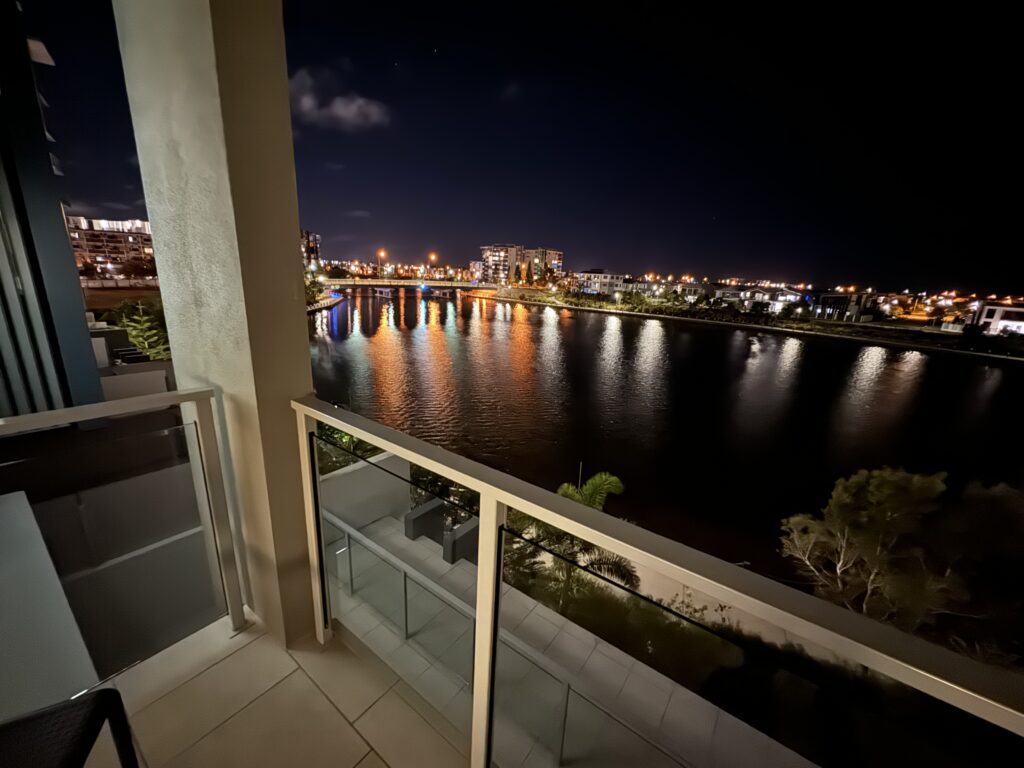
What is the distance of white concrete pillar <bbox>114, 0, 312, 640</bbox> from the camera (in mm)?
A: 1135

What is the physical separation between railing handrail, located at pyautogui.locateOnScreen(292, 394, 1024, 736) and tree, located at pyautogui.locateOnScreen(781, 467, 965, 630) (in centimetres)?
1101

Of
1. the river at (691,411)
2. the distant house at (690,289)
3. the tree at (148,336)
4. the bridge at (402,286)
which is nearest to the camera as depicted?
the tree at (148,336)

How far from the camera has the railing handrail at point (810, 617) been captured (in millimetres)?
476

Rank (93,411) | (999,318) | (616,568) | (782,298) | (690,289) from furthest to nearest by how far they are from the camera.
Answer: (690,289), (782,298), (999,318), (616,568), (93,411)

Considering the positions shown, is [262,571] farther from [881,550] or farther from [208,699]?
[881,550]

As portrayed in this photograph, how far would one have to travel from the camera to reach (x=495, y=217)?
241ft

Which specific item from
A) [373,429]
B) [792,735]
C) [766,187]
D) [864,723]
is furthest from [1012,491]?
[766,187]

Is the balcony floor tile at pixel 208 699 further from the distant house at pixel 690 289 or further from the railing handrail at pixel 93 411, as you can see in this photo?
the distant house at pixel 690 289

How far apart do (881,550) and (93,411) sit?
1248cm

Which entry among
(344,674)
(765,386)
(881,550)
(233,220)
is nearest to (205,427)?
(233,220)

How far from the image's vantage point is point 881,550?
891 centimetres

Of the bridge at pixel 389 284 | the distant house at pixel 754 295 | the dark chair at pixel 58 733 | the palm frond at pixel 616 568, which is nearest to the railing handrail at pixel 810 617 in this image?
the dark chair at pixel 58 733

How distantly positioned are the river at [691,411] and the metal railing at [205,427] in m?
11.8

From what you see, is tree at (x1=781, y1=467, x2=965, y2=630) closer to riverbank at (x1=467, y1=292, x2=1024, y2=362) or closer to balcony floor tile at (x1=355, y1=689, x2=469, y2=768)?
balcony floor tile at (x1=355, y1=689, x2=469, y2=768)
